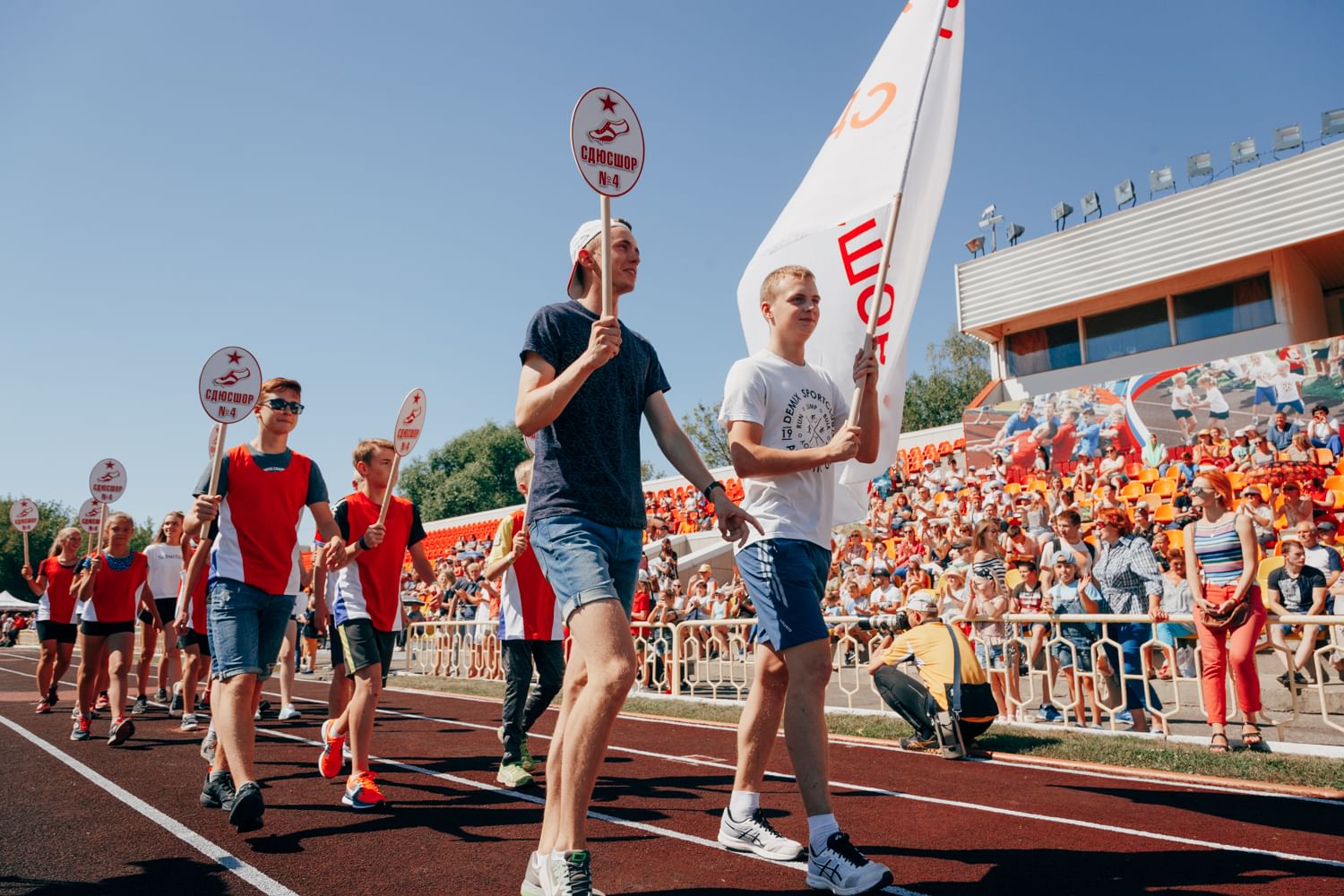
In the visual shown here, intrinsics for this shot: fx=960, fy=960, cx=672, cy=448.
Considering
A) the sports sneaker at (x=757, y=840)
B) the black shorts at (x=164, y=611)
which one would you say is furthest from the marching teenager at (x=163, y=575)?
the sports sneaker at (x=757, y=840)

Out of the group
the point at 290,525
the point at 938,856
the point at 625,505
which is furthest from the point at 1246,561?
the point at 290,525

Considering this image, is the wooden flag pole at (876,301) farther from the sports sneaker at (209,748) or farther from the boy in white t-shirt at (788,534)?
the sports sneaker at (209,748)

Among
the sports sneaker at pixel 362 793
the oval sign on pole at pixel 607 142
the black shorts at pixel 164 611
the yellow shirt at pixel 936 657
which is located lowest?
the sports sneaker at pixel 362 793

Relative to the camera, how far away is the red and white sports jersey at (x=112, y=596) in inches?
357

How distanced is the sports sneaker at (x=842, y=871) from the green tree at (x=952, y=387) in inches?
2443

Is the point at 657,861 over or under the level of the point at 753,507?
under

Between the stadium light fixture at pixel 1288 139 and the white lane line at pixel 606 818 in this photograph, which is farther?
the stadium light fixture at pixel 1288 139

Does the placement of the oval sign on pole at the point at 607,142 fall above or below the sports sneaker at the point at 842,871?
above

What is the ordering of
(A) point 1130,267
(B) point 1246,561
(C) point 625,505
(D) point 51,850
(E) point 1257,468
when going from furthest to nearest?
1. (A) point 1130,267
2. (E) point 1257,468
3. (B) point 1246,561
4. (D) point 51,850
5. (C) point 625,505

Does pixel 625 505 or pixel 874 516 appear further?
pixel 874 516

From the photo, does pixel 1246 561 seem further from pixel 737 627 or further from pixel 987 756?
pixel 737 627

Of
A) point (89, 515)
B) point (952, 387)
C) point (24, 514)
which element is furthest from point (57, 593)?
point (952, 387)

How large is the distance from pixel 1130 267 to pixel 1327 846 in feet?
86.5

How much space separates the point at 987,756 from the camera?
23.7 ft
